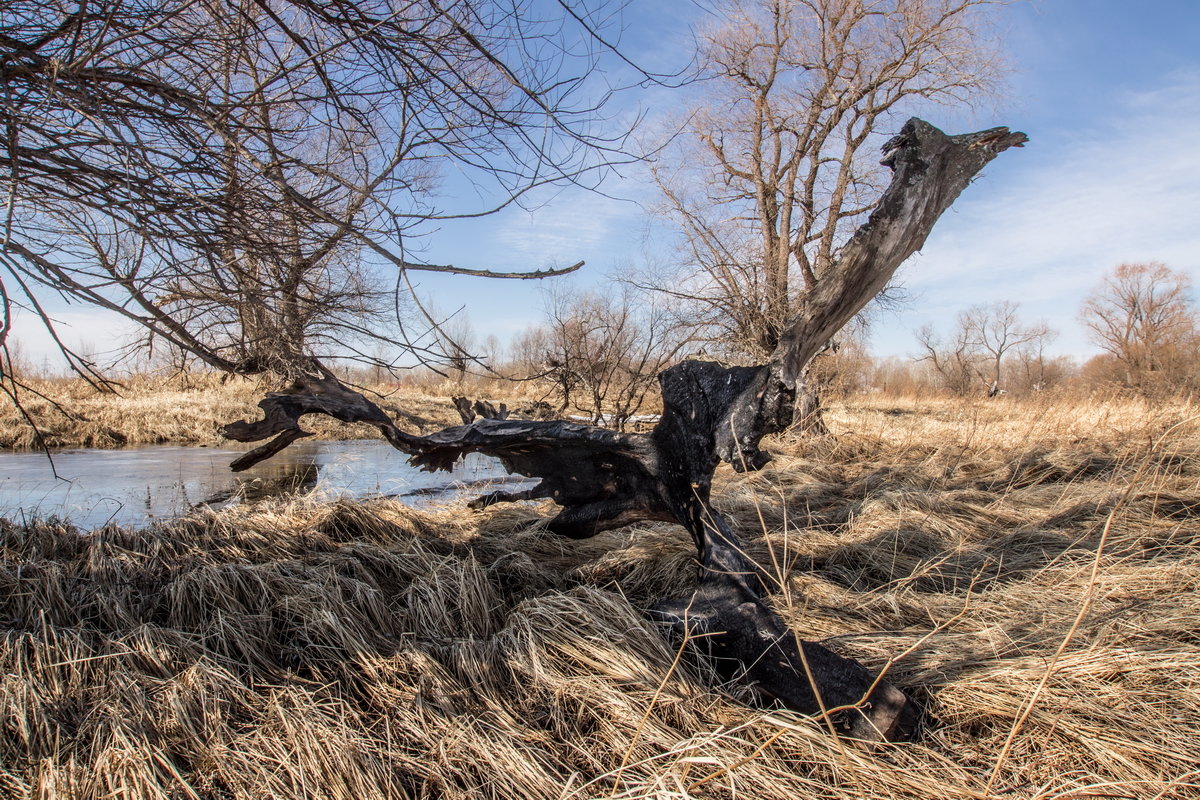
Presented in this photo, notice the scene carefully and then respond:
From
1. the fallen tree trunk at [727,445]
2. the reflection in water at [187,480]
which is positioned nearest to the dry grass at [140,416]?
the reflection in water at [187,480]

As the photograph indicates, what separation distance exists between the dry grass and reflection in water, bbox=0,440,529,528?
78 cm

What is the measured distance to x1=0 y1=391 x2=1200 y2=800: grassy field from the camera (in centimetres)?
186

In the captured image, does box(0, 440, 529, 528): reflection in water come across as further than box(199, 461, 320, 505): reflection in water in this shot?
No

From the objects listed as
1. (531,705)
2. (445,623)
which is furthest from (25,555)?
(531,705)

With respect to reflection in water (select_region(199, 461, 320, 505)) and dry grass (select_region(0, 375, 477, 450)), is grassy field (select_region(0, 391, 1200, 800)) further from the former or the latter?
dry grass (select_region(0, 375, 477, 450))

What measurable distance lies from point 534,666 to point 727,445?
3.78ft

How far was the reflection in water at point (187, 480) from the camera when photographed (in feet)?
18.7

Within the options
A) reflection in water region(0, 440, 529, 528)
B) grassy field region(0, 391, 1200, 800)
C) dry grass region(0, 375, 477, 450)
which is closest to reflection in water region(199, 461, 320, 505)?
reflection in water region(0, 440, 529, 528)

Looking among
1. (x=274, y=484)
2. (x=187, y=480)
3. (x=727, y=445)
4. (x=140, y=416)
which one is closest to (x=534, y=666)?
(x=727, y=445)

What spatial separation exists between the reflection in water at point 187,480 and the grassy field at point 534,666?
5.96 feet

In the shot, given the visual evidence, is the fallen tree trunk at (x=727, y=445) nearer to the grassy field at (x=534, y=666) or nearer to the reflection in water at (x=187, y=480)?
the grassy field at (x=534, y=666)

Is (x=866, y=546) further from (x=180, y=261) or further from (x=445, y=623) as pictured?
(x=180, y=261)

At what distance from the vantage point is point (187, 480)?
7.61m

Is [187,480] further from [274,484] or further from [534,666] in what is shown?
[534,666]
